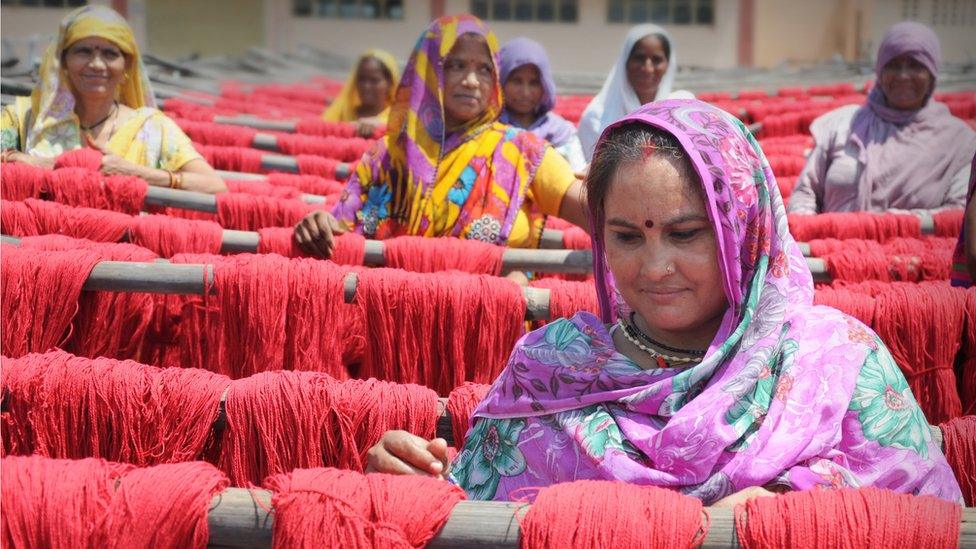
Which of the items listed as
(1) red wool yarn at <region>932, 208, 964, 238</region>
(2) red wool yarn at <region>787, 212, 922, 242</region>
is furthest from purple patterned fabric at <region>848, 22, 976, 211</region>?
(2) red wool yarn at <region>787, 212, 922, 242</region>

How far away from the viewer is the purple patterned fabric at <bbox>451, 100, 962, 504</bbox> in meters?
1.50

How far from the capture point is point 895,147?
15.2 ft

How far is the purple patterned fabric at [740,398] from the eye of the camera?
150 centimetres

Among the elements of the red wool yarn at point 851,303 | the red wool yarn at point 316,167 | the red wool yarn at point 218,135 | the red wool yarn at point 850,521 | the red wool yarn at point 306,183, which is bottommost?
the red wool yarn at point 850,521

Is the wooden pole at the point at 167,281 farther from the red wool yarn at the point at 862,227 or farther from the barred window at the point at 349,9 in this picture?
the barred window at the point at 349,9

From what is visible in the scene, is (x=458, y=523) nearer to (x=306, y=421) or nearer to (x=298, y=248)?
(x=306, y=421)

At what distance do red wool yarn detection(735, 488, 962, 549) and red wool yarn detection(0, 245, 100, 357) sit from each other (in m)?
1.65

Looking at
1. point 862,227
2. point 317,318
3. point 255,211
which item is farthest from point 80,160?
point 862,227

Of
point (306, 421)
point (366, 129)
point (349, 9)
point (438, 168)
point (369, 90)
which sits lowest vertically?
point (306, 421)

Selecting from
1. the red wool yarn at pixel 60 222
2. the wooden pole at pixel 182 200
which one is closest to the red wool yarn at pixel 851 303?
the red wool yarn at pixel 60 222

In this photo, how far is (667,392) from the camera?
61.7 inches

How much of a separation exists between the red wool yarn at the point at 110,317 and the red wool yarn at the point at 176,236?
0.27m

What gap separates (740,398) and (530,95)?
12.7 feet

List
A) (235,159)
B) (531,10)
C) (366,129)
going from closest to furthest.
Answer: (235,159), (366,129), (531,10)
